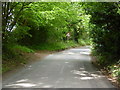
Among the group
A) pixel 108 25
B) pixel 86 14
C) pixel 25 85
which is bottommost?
pixel 25 85

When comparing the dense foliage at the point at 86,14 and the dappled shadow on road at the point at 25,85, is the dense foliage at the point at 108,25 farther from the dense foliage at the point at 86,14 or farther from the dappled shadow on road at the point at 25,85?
the dappled shadow on road at the point at 25,85

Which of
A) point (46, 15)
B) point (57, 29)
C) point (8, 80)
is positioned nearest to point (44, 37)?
point (57, 29)

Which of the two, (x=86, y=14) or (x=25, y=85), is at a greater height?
(x=86, y=14)

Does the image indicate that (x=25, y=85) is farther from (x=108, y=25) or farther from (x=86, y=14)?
(x=86, y=14)

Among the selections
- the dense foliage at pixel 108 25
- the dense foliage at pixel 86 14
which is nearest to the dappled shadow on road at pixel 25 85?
the dense foliage at pixel 86 14

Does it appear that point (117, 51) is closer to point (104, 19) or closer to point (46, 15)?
point (104, 19)

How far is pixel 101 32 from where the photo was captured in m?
13.0

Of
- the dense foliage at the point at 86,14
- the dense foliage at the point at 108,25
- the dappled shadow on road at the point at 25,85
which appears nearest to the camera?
the dappled shadow on road at the point at 25,85

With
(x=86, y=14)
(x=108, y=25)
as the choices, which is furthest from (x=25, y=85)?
(x=86, y=14)

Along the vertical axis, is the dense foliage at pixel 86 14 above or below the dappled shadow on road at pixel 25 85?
above

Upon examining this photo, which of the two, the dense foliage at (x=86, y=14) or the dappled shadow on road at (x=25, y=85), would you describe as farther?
the dense foliage at (x=86, y=14)

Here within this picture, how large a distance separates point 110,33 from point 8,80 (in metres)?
7.19

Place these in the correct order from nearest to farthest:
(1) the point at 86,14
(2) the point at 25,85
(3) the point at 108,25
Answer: (2) the point at 25,85
(3) the point at 108,25
(1) the point at 86,14

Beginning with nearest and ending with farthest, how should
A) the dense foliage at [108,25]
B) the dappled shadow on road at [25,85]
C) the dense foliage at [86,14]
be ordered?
1. the dappled shadow on road at [25,85]
2. the dense foliage at [108,25]
3. the dense foliage at [86,14]
